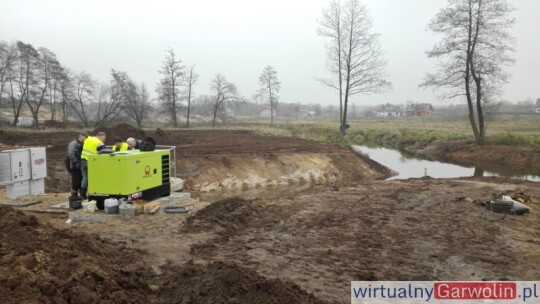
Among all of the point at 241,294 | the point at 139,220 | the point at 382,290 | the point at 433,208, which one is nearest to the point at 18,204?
the point at 139,220

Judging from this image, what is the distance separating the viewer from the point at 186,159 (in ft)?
63.3

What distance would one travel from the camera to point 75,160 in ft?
33.2

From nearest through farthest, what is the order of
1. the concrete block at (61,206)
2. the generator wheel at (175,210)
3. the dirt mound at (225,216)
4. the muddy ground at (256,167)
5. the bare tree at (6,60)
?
the dirt mound at (225,216) → the generator wheel at (175,210) → the concrete block at (61,206) → the muddy ground at (256,167) → the bare tree at (6,60)

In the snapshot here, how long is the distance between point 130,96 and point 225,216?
5058cm

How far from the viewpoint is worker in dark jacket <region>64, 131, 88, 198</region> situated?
9969 mm

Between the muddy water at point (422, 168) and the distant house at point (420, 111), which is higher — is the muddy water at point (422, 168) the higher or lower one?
the lower one

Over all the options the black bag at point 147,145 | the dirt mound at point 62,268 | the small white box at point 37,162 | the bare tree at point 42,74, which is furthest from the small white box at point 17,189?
the bare tree at point 42,74

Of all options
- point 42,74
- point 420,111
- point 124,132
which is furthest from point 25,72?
point 420,111

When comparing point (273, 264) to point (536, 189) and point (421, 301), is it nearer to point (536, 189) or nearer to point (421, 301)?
point (421, 301)

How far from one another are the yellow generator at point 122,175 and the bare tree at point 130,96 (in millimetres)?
45589

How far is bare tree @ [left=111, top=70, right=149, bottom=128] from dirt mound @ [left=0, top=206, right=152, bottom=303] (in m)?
48.5

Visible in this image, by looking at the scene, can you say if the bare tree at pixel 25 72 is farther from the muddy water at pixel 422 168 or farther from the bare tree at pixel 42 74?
the muddy water at pixel 422 168

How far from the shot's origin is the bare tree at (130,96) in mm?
53844

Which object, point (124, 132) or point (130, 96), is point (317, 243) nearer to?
point (124, 132)
